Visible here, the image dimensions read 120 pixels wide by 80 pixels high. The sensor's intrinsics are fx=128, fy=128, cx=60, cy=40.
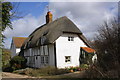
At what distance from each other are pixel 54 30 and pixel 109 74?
12303 mm

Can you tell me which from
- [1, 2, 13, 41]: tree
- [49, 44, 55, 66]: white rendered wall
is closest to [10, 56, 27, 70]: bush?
[49, 44, 55, 66]: white rendered wall

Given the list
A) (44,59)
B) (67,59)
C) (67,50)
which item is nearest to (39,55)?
(44,59)

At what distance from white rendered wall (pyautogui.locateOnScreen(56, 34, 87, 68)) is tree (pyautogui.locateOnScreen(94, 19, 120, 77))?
10452 mm

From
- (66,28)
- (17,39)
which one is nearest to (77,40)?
(66,28)

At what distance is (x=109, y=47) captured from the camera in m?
6.12

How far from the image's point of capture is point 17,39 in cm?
3956

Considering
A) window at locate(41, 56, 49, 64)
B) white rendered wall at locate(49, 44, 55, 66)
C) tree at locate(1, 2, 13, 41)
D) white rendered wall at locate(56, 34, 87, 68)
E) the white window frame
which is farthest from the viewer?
window at locate(41, 56, 49, 64)

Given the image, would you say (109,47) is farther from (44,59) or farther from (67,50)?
(44,59)

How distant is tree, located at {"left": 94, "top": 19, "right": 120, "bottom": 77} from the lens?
233 inches

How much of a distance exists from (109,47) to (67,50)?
37.9 ft

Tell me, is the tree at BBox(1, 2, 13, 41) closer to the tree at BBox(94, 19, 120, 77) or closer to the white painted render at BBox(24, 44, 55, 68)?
the tree at BBox(94, 19, 120, 77)

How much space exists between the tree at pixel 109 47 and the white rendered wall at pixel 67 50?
1045cm

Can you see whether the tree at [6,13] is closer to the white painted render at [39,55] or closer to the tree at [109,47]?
the tree at [109,47]

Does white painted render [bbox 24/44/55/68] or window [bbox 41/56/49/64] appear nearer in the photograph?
white painted render [bbox 24/44/55/68]
